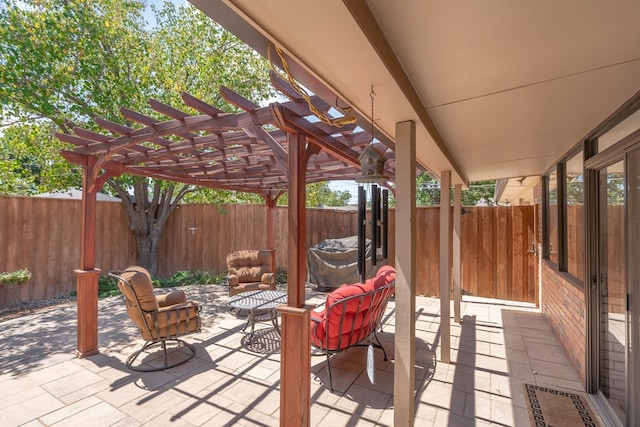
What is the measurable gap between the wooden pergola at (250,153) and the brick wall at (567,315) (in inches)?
88.8

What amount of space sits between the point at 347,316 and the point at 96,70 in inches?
247

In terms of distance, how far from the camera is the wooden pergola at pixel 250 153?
7.02 feet

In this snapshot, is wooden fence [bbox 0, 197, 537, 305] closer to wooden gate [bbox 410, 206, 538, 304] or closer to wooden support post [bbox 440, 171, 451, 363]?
wooden gate [bbox 410, 206, 538, 304]

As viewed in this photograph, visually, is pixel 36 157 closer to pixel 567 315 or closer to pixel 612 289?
pixel 612 289

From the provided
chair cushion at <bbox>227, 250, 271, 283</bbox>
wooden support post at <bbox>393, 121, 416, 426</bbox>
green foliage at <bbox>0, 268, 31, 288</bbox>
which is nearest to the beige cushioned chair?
chair cushion at <bbox>227, 250, 271, 283</bbox>

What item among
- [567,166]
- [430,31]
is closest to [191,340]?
[430,31]

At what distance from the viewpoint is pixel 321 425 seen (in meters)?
2.22

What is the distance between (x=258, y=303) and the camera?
12.7ft

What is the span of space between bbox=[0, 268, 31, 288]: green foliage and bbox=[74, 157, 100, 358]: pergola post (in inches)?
105

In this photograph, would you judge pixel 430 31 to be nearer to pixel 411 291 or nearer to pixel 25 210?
pixel 411 291

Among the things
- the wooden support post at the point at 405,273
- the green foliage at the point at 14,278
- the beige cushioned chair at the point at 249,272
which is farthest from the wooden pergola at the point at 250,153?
the green foliage at the point at 14,278

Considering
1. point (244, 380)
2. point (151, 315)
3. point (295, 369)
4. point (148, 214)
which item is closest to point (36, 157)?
point (148, 214)

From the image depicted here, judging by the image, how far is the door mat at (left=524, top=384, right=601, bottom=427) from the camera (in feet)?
7.34

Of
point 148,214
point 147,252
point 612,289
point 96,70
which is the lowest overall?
point 147,252
